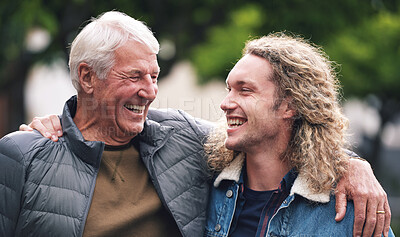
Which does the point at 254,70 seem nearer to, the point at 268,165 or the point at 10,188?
the point at 268,165

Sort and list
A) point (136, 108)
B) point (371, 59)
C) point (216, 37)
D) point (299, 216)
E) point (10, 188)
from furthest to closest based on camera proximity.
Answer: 1. point (371, 59)
2. point (216, 37)
3. point (136, 108)
4. point (299, 216)
5. point (10, 188)

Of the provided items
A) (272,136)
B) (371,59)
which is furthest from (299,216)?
(371,59)

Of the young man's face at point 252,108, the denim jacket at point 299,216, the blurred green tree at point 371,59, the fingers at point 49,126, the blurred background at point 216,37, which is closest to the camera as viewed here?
the denim jacket at point 299,216

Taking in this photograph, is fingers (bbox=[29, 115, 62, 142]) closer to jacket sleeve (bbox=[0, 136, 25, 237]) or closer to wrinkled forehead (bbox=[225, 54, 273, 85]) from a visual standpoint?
jacket sleeve (bbox=[0, 136, 25, 237])

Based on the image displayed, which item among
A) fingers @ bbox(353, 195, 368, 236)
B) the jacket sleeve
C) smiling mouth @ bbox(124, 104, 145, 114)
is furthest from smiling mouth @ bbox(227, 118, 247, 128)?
the jacket sleeve

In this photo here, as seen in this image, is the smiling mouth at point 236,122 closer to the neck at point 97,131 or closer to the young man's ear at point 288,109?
the young man's ear at point 288,109

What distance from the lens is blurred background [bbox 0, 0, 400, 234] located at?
8.03 meters

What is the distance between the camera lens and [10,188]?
3213mm

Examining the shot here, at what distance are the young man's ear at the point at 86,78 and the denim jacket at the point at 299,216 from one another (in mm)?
1070

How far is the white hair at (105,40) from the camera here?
353cm

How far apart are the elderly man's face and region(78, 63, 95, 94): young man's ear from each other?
0.04 meters

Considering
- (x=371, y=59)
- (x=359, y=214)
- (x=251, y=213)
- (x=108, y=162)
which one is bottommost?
(x=251, y=213)

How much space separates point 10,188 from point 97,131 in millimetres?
668

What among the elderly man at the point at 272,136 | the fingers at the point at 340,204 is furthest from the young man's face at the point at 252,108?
the fingers at the point at 340,204
